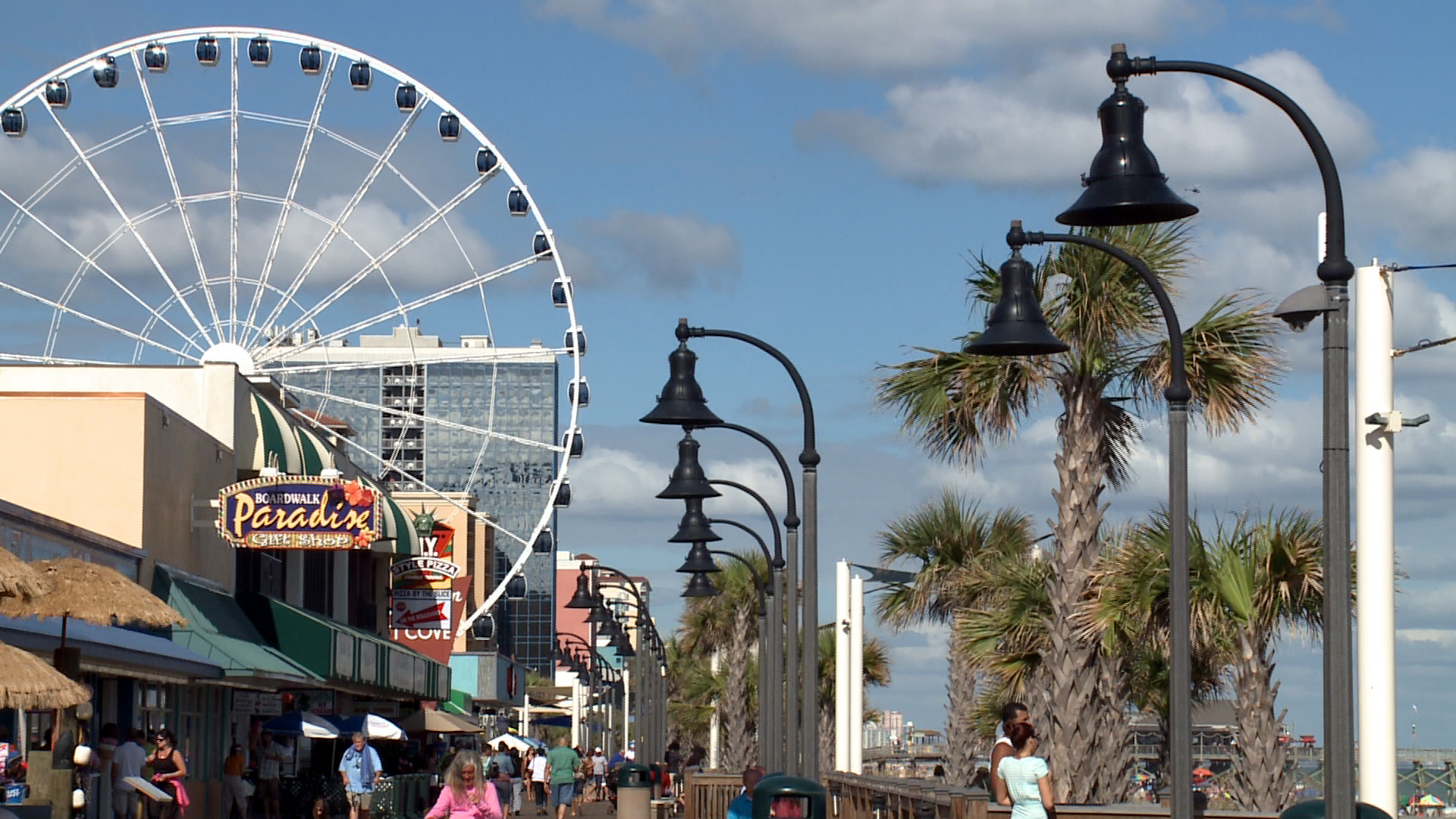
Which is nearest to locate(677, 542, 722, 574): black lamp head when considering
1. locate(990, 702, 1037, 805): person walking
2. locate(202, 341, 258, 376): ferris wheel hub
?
locate(202, 341, 258, 376): ferris wheel hub

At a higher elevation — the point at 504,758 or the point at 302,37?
the point at 302,37

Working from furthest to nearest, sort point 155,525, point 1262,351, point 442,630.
Answer: point 442,630 → point 155,525 → point 1262,351

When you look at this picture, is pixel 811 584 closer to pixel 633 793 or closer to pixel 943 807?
pixel 943 807

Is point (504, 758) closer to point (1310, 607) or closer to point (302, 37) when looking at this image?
point (302, 37)

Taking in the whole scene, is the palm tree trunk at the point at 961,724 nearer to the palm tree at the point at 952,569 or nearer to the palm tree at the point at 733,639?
the palm tree at the point at 952,569

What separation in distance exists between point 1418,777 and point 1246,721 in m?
7.85

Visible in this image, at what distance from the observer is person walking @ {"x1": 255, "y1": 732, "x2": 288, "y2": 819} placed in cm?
2841

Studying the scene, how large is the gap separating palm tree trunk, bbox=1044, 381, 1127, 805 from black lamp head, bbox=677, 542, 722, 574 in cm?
1291

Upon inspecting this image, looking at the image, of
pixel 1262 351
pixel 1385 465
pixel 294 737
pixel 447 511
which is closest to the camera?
pixel 1385 465

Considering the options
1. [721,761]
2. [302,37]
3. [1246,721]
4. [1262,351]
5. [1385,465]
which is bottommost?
[721,761]

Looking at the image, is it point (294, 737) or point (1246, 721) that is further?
point (294, 737)

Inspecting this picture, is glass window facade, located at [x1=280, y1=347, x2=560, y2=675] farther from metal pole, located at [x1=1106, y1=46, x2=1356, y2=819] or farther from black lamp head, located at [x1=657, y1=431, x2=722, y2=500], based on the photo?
metal pole, located at [x1=1106, y1=46, x2=1356, y2=819]

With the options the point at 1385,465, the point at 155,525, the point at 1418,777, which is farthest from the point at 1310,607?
the point at 155,525

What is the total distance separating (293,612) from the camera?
98.1 ft
